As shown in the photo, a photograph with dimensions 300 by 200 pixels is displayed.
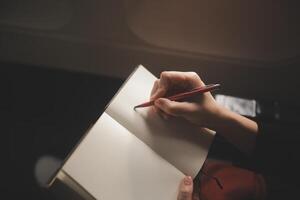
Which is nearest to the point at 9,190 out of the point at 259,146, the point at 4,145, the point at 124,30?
the point at 4,145

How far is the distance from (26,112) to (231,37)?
0.64 m

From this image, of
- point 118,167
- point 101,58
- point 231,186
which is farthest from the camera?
point 101,58

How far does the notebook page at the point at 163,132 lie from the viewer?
1.78ft

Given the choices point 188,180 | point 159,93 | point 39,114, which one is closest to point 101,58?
point 39,114

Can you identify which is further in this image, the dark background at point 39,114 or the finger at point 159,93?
the dark background at point 39,114

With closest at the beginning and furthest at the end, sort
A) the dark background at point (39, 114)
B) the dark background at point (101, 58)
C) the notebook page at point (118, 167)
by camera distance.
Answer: the notebook page at point (118, 167), the dark background at point (101, 58), the dark background at point (39, 114)

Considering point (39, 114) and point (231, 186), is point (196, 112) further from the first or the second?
point (39, 114)

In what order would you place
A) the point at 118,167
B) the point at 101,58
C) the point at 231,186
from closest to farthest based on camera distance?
the point at 118,167, the point at 231,186, the point at 101,58

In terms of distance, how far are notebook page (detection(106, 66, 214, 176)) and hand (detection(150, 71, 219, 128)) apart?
18 mm

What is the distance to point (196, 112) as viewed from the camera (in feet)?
1.90

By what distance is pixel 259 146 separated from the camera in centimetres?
63

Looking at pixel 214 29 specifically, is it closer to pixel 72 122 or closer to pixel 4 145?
pixel 72 122

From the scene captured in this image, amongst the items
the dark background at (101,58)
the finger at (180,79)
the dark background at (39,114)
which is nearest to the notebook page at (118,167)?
the finger at (180,79)

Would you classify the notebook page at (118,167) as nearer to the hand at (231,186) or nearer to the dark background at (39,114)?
the hand at (231,186)
